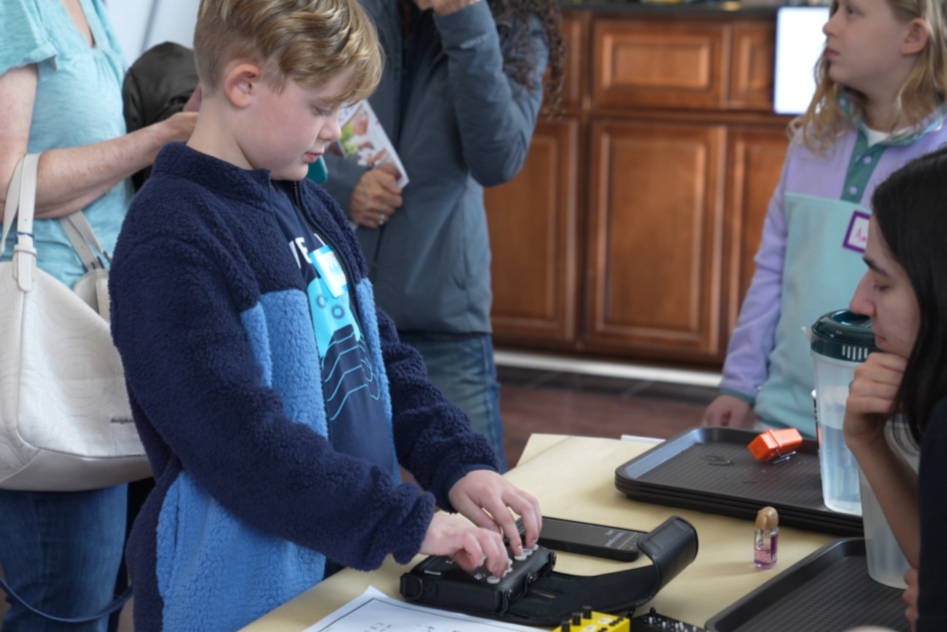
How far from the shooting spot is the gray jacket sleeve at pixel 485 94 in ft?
5.08

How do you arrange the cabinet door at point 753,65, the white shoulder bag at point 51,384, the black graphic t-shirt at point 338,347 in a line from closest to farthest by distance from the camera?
1. the black graphic t-shirt at point 338,347
2. the white shoulder bag at point 51,384
3. the cabinet door at point 753,65

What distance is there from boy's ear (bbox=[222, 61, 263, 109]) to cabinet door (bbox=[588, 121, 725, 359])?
9.48ft

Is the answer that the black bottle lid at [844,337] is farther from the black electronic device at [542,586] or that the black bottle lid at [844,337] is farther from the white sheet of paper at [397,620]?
the white sheet of paper at [397,620]

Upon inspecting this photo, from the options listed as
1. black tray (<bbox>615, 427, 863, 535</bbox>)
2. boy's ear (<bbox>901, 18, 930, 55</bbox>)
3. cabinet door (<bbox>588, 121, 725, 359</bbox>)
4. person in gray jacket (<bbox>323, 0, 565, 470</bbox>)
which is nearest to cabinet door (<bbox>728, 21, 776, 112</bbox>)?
cabinet door (<bbox>588, 121, 725, 359</bbox>)

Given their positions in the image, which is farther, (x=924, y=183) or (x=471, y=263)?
(x=471, y=263)

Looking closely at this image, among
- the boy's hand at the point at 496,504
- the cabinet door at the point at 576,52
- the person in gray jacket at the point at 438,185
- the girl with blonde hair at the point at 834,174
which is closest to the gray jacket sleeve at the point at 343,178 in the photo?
the person in gray jacket at the point at 438,185

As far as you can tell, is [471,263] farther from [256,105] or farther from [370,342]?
[256,105]

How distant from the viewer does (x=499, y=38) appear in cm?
170

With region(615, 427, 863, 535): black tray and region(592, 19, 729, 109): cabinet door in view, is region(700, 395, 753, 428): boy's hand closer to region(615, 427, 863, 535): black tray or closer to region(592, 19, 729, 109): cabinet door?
region(615, 427, 863, 535): black tray

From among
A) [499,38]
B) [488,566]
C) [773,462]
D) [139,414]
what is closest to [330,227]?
[139,414]

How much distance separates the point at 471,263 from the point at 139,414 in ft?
2.69

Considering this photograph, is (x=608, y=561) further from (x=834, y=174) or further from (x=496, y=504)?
(x=834, y=174)

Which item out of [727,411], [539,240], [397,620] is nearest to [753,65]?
[539,240]

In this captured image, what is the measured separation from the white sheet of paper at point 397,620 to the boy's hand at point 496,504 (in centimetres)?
10
